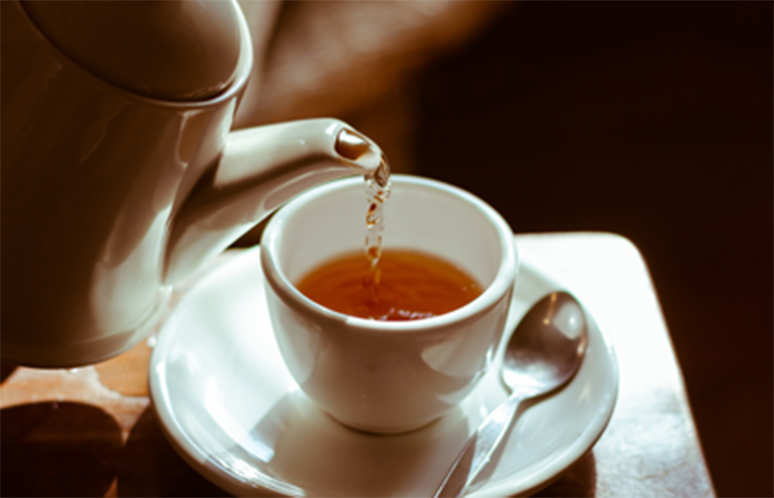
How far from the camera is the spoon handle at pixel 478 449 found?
1.73 feet

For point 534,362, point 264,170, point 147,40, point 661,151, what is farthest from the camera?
point 661,151

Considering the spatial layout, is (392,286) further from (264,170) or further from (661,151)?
(661,151)

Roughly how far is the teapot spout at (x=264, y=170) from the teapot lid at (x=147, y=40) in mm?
83

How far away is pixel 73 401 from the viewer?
2.13 ft

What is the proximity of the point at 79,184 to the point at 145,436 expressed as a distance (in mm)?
252

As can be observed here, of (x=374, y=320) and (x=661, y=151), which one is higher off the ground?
(x=374, y=320)

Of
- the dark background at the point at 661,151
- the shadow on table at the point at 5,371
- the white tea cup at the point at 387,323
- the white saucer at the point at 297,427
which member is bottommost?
the dark background at the point at 661,151

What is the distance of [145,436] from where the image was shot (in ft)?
2.01

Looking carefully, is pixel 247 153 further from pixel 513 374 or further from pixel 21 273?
pixel 513 374

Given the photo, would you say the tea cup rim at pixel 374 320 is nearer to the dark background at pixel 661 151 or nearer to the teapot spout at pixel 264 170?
the teapot spout at pixel 264 170

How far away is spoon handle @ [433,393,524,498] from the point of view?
53 centimetres

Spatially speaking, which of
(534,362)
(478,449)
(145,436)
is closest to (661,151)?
(534,362)

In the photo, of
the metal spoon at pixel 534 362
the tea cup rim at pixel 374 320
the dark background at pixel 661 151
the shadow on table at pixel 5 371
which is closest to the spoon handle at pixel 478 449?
the metal spoon at pixel 534 362

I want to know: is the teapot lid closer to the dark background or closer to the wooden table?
the wooden table
